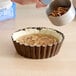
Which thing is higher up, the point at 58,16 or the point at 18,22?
the point at 58,16

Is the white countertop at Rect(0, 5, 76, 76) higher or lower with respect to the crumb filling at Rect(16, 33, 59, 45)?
lower

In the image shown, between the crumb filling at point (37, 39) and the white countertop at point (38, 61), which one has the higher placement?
the crumb filling at point (37, 39)

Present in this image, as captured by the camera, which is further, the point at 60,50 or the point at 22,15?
the point at 22,15

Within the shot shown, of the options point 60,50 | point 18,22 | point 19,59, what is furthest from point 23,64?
point 18,22

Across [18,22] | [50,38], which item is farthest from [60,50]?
[18,22]

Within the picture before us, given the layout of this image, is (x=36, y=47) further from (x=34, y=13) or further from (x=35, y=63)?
(x=34, y=13)

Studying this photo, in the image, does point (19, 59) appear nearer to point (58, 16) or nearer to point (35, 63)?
point (35, 63)
